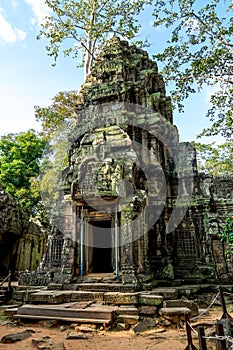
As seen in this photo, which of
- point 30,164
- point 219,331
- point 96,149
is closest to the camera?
point 219,331

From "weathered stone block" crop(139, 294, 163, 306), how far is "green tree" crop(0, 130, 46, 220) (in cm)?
1300

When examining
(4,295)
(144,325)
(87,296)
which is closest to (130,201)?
(87,296)

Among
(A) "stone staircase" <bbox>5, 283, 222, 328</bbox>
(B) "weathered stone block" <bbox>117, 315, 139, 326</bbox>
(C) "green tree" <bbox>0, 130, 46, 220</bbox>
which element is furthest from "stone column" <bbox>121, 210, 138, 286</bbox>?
(C) "green tree" <bbox>0, 130, 46, 220</bbox>

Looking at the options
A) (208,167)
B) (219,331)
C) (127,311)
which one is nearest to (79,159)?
(127,311)

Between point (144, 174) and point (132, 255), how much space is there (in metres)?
3.50

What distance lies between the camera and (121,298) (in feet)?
21.6

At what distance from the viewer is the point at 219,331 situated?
2506 mm

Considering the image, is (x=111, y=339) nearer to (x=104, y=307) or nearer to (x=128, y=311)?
(x=128, y=311)

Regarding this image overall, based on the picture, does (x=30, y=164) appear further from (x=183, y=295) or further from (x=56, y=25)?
(x=183, y=295)

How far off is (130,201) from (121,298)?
287 cm

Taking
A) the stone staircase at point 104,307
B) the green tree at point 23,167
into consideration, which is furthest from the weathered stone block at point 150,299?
the green tree at point 23,167

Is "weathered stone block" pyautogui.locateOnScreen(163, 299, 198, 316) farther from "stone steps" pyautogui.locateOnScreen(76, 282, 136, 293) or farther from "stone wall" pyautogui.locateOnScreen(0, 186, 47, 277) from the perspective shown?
"stone wall" pyautogui.locateOnScreen(0, 186, 47, 277)

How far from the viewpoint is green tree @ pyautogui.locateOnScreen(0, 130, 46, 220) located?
18422 mm

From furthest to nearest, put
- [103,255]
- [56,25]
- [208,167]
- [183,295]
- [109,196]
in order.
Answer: [208,167] < [56,25] < [103,255] < [109,196] < [183,295]
